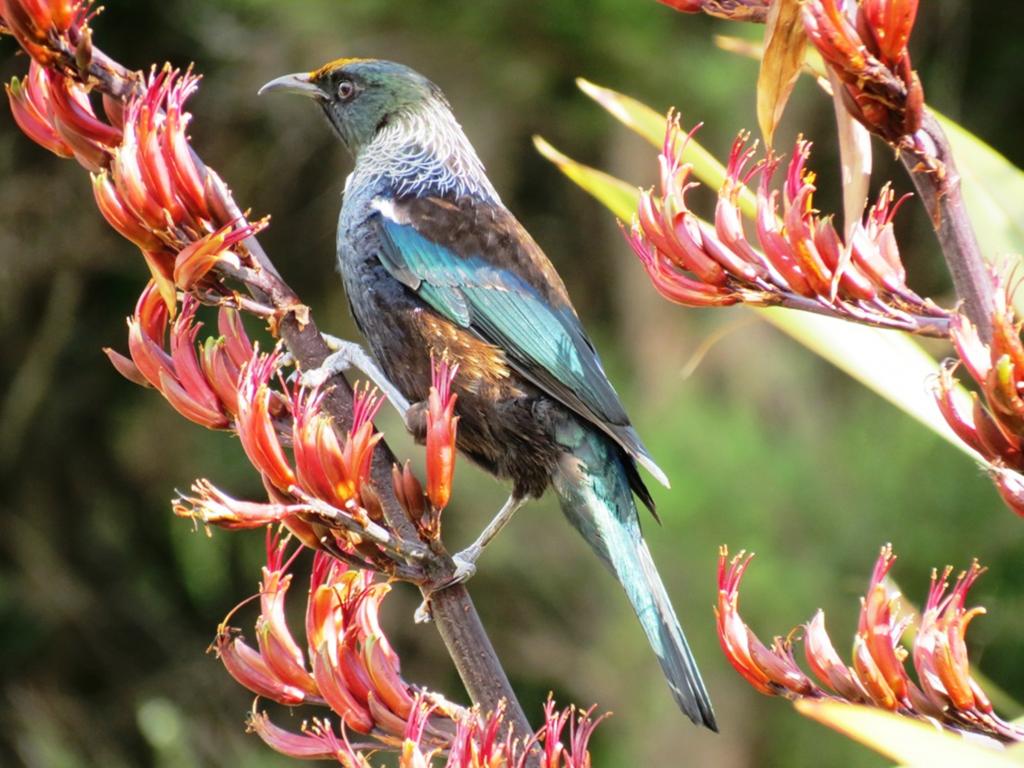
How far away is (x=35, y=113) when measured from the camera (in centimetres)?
168

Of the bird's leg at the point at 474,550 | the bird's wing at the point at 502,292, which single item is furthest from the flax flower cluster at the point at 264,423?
the bird's wing at the point at 502,292

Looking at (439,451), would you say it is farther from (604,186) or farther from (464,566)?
(604,186)

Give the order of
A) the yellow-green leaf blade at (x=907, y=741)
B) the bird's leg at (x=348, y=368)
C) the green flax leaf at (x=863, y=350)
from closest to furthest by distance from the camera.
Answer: the yellow-green leaf blade at (x=907, y=741) < the bird's leg at (x=348, y=368) < the green flax leaf at (x=863, y=350)

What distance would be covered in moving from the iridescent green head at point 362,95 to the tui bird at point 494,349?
0.56 feet

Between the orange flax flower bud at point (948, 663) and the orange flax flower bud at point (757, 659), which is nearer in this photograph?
the orange flax flower bud at point (948, 663)

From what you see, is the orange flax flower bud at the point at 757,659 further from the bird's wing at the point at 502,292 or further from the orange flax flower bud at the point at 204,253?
the bird's wing at the point at 502,292

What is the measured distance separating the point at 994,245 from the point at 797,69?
2.36ft

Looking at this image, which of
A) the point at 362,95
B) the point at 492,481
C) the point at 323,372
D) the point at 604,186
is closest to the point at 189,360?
the point at 323,372

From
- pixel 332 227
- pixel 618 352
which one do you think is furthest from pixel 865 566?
pixel 332 227

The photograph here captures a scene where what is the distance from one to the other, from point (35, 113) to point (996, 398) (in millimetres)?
1058

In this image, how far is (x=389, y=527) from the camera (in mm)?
1605

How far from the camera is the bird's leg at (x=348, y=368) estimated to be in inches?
64.9

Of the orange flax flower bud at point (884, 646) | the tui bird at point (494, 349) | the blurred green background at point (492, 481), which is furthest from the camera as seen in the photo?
the blurred green background at point (492, 481)

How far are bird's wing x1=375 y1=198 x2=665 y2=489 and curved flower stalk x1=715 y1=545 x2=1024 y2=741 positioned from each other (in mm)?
906
